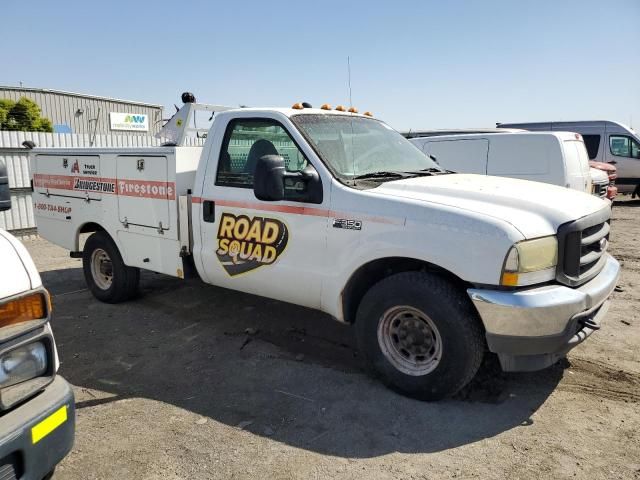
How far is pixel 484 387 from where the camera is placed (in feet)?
12.5

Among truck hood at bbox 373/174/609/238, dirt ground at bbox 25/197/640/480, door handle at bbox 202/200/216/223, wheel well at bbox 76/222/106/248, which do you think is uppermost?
truck hood at bbox 373/174/609/238

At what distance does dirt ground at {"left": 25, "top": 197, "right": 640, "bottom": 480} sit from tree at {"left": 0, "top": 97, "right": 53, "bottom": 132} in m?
20.1

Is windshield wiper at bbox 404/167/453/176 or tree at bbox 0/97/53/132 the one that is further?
tree at bbox 0/97/53/132

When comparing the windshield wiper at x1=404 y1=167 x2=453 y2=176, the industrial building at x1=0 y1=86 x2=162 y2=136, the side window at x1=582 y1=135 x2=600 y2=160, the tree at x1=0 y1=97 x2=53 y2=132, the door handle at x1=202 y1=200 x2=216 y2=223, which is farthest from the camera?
the industrial building at x1=0 y1=86 x2=162 y2=136

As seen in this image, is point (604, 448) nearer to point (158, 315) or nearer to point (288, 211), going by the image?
point (288, 211)

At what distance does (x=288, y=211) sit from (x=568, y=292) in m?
2.07

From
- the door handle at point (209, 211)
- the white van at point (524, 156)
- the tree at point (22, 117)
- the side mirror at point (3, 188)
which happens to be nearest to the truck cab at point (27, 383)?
the side mirror at point (3, 188)

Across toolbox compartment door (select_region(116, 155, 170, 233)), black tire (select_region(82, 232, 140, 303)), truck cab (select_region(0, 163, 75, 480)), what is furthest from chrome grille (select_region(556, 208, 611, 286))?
black tire (select_region(82, 232, 140, 303))

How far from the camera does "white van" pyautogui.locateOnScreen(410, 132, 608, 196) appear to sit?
835 centimetres

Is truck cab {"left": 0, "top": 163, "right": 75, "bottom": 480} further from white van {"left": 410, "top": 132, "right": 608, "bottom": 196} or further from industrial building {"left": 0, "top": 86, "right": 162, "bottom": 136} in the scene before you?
industrial building {"left": 0, "top": 86, "right": 162, "bottom": 136}

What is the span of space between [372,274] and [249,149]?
156 cm

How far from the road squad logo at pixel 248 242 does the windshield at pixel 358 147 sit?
0.70 metres

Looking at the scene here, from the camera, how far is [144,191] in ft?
17.0

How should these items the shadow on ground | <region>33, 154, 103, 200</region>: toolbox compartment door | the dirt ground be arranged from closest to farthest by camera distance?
1. the dirt ground
2. the shadow on ground
3. <region>33, 154, 103, 200</region>: toolbox compartment door
